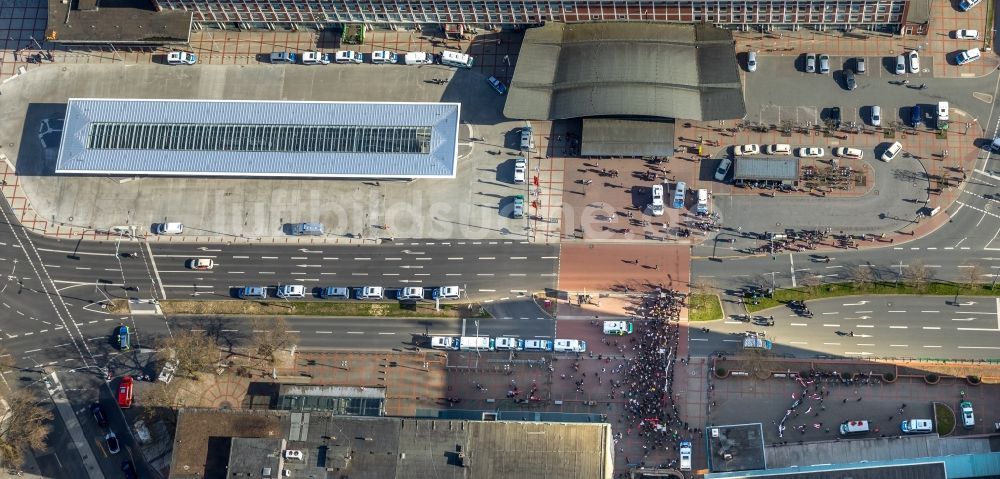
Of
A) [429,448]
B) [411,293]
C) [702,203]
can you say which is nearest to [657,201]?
[702,203]

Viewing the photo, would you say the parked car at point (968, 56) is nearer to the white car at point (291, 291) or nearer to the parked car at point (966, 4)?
the parked car at point (966, 4)

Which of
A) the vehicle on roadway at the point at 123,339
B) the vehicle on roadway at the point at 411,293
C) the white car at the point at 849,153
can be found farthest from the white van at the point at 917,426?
the vehicle on roadway at the point at 123,339

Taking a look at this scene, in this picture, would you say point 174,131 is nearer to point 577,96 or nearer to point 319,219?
point 319,219

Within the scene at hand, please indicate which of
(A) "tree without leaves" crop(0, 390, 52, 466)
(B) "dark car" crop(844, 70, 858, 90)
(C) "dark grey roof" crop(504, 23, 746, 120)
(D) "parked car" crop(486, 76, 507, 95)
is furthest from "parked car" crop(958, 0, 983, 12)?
(A) "tree without leaves" crop(0, 390, 52, 466)

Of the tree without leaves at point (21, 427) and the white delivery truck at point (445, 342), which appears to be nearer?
the tree without leaves at point (21, 427)

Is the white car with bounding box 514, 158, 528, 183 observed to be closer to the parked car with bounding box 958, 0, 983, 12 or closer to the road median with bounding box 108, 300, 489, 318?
the road median with bounding box 108, 300, 489, 318

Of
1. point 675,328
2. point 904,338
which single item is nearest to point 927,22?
point 904,338
